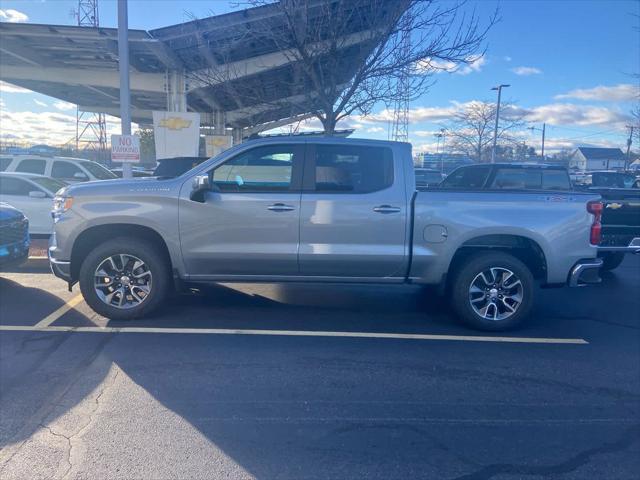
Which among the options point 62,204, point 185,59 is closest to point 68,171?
point 62,204

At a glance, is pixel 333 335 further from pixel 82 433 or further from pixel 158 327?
pixel 82 433

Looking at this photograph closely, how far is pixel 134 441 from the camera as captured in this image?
3301 millimetres

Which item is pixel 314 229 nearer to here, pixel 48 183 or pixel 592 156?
pixel 48 183

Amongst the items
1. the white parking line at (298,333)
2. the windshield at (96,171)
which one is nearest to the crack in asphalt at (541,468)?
the white parking line at (298,333)

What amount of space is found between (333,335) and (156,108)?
1349 inches

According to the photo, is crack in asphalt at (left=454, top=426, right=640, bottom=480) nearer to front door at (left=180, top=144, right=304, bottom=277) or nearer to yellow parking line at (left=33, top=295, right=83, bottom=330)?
front door at (left=180, top=144, right=304, bottom=277)

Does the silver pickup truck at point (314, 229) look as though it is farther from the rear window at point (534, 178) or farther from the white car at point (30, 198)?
the white car at point (30, 198)

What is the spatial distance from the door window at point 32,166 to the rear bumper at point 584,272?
1162 centimetres

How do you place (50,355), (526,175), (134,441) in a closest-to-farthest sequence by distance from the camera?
(134,441) → (50,355) → (526,175)

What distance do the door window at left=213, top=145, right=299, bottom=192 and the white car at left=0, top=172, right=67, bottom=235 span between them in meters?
6.20

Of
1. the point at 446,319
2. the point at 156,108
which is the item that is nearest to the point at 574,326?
the point at 446,319

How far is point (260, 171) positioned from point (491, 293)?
2.86 meters

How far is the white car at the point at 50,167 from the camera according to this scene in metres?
11.9

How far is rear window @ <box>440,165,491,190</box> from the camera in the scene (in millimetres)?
9148
